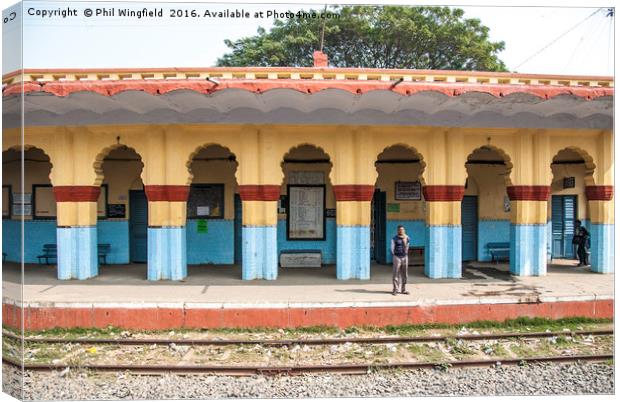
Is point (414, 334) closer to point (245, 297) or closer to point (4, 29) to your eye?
point (245, 297)

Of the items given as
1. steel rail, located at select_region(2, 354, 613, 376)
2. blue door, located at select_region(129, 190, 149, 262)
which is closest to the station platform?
steel rail, located at select_region(2, 354, 613, 376)

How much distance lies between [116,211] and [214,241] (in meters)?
2.88

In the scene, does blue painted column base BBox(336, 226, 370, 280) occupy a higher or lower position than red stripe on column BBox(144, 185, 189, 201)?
lower

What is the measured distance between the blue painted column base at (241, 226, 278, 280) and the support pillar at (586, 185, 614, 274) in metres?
7.60

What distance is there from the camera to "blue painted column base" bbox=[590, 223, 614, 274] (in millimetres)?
9930

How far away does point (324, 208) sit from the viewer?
11.5 m

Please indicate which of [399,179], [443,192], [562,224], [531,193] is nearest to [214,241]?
[399,179]

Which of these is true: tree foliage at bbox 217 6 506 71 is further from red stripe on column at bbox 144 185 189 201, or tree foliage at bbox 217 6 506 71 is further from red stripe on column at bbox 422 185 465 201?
red stripe on column at bbox 422 185 465 201

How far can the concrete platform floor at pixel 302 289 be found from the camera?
7562mm

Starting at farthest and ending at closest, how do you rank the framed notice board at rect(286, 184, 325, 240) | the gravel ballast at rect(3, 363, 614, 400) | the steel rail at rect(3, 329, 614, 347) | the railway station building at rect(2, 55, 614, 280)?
the framed notice board at rect(286, 184, 325, 240) < the railway station building at rect(2, 55, 614, 280) < the steel rail at rect(3, 329, 614, 347) < the gravel ballast at rect(3, 363, 614, 400)

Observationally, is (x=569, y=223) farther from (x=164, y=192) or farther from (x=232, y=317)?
(x=164, y=192)

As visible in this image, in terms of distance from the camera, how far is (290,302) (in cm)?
743

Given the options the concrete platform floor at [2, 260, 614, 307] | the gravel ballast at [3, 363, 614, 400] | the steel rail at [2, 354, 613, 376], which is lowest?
the gravel ballast at [3, 363, 614, 400]

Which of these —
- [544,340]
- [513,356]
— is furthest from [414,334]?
[544,340]
